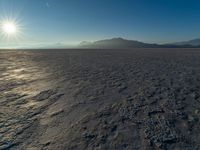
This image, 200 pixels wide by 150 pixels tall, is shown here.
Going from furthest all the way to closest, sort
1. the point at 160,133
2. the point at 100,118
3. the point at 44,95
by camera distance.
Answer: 1. the point at 44,95
2. the point at 100,118
3. the point at 160,133

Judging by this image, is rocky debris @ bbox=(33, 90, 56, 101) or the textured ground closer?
the textured ground

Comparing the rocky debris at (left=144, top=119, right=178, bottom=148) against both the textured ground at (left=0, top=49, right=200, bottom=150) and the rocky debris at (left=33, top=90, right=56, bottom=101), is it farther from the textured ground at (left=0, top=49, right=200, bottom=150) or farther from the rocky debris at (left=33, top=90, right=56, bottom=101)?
the rocky debris at (left=33, top=90, right=56, bottom=101)

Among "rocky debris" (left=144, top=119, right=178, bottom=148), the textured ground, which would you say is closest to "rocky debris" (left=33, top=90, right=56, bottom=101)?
the textured ground

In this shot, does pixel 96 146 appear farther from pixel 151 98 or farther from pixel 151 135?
pixel 151 98

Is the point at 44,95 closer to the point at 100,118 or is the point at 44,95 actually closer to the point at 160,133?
the point at 100,118

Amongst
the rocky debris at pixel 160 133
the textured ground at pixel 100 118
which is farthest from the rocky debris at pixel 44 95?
the rocky debris at pixel 160 133

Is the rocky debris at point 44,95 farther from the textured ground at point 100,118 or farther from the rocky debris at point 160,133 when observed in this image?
the rocky debris at point 160,133

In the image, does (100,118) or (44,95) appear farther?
(44,95)

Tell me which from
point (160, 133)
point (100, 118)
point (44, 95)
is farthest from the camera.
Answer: point (44, 95)

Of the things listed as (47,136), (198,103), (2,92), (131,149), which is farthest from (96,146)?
(2,92)

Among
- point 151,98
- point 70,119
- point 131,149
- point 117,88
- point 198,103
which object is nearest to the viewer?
point 131,149

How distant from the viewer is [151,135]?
3719 millimetres

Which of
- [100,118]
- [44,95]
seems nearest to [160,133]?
[100,118]

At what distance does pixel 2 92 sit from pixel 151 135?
5.94m
